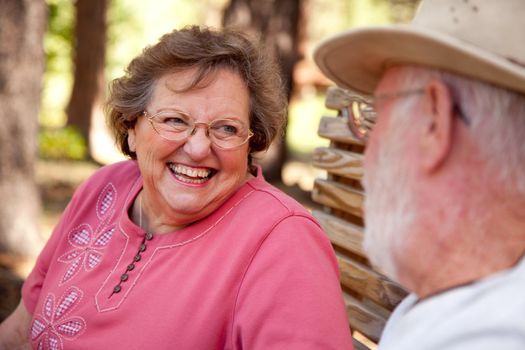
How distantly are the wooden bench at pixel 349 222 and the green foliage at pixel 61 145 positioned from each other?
26.2 feet

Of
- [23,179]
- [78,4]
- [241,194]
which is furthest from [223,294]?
[78,4]

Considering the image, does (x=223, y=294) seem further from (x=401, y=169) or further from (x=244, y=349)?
(x=401, y=169)

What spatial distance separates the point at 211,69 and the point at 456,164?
1.21m

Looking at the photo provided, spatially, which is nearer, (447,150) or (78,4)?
(447,150)

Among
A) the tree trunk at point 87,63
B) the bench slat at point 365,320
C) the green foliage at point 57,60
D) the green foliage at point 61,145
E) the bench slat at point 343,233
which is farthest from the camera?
the green foliage at point 57,60

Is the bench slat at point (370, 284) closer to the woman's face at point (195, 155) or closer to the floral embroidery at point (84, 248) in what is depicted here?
the woman's face at point (195, 155)

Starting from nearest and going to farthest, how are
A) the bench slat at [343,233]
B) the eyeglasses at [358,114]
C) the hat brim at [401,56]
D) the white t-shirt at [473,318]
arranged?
the white t-shirt at [473,318], the hat brim at [401,56], the eyeglasses at [358,114], the bench slat at [343,233]

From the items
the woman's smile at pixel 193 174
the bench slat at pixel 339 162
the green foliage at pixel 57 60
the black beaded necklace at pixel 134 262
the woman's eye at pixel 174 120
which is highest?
the woman's eye at pixel 174 120

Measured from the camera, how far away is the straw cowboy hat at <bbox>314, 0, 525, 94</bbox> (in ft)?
4.07

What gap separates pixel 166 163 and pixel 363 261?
0.83m

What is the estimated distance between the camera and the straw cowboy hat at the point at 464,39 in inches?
48.8

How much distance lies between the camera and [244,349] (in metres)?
1.96

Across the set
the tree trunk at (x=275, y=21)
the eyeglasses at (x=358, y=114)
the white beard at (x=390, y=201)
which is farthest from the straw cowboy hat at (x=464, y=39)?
the tree trunk at (x=275, y=21)

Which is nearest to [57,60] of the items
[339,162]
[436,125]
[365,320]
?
[339,162]
